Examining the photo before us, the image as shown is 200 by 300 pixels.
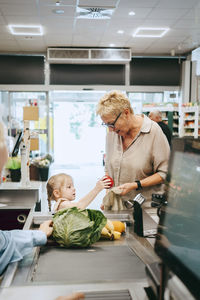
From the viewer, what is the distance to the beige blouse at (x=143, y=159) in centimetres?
204

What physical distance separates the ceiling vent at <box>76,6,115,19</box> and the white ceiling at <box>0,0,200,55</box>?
0.39 ft

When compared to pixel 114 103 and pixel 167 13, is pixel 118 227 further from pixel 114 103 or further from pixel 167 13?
pixel 167 13

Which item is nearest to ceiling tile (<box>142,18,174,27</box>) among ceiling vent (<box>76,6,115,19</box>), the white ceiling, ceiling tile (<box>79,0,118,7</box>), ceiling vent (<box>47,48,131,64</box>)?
the white ceiling

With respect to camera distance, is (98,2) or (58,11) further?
(58,11)

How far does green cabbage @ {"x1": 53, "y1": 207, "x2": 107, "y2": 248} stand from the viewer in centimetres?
137

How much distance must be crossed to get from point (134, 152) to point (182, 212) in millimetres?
1343

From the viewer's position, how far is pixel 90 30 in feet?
24.1

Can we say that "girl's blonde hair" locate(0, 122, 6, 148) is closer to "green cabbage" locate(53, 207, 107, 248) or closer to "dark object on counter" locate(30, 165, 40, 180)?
"green cabbage" locate(53, 207, 107, 248)

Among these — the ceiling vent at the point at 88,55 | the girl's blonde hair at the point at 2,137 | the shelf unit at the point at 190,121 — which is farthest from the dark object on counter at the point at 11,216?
the ceiling vent at the point at 88,55

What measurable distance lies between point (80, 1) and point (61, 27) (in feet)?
5.56

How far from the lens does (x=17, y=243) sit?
1287 mm

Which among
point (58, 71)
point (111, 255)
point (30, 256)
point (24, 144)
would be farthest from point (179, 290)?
point (58, 71)

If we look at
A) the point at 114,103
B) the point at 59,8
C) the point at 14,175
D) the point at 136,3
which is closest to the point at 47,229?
the point at 114,103

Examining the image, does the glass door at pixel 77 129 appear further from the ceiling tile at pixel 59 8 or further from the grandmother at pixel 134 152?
the grandmother at pixel 134 152
